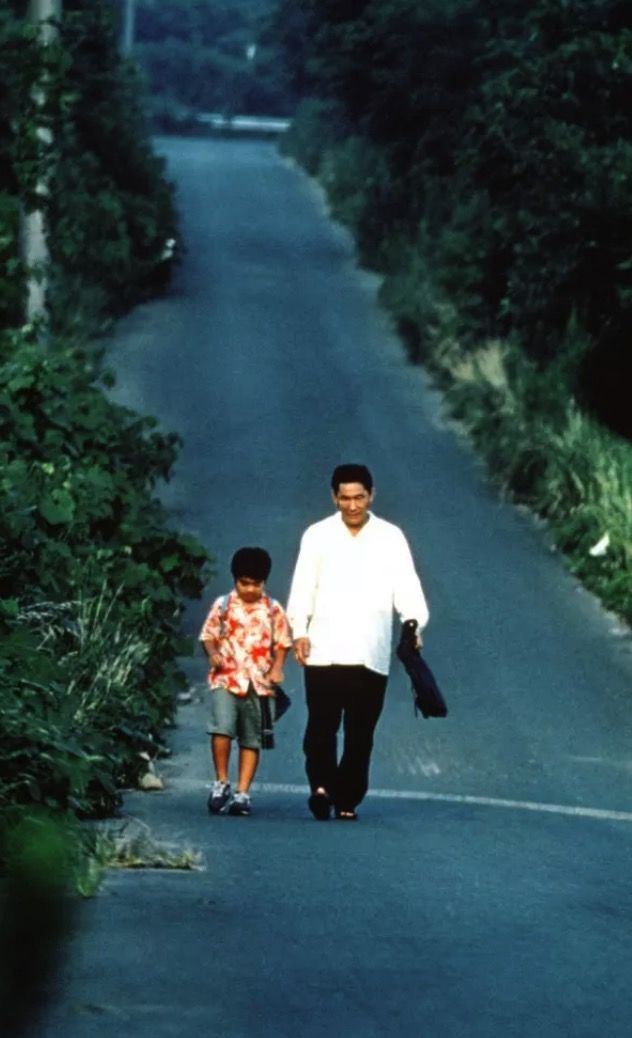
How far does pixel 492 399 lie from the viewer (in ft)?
104

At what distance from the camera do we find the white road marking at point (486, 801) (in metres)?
14.1

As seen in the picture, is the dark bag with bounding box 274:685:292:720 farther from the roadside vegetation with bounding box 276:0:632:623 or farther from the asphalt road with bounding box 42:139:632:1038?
the roadside vegetation with bounding box 276:0:632:623

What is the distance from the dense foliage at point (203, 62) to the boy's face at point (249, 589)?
97.0 m

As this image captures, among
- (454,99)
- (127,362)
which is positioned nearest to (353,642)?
(127,362)

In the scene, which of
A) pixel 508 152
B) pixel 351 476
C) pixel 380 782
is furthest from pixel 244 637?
pixel 508 152

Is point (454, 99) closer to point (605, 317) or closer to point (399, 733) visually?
point (605, 317)

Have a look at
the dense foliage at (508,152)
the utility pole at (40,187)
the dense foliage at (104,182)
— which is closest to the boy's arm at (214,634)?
the utility pole at (40,187)

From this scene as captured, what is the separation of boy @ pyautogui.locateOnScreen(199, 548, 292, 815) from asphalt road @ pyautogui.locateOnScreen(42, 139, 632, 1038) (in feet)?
0.90

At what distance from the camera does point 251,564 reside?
11445 mm

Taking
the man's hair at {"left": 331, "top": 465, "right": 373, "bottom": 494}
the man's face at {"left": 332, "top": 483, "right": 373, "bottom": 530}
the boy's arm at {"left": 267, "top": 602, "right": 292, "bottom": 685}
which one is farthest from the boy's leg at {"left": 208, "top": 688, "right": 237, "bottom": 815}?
the man's hair at {"left": 331, "top": 465, "right": 373, "bottom": 494}

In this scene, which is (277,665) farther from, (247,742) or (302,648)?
(247,742)

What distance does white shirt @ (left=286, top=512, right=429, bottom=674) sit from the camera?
11484mm

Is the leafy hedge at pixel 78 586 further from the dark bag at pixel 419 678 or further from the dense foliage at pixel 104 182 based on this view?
the dense foliage at pixel 104 182

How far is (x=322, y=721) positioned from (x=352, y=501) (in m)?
1.12
